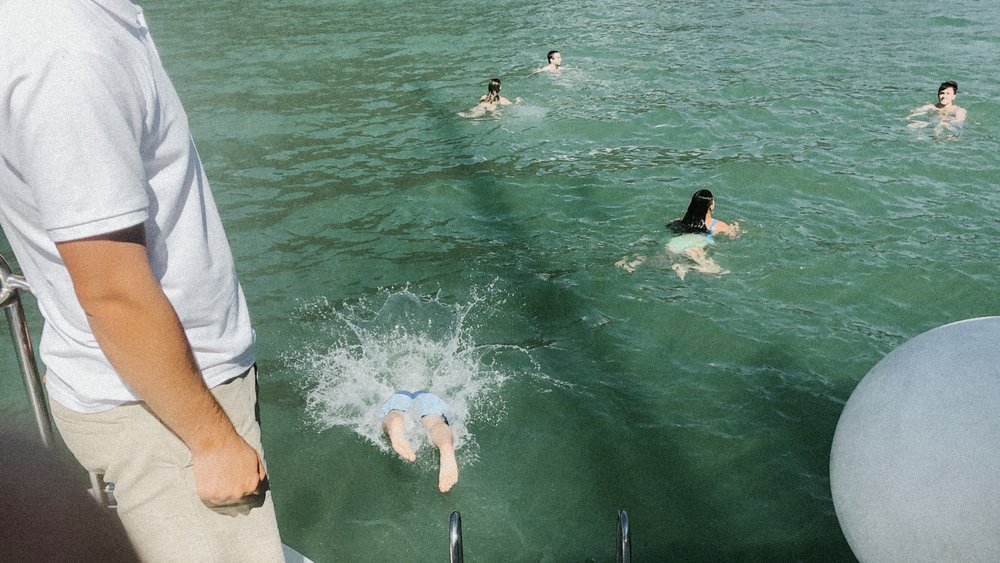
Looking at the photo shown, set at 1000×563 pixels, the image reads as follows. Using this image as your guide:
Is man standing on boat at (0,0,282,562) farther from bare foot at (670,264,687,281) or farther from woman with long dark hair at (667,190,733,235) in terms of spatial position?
woman with long dark hair at (667,190,733,235)

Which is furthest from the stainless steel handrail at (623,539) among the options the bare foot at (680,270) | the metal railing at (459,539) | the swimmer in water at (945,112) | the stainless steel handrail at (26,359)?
the swimmer in water at (945,112)

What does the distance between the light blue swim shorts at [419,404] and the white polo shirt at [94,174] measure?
11.7 feet

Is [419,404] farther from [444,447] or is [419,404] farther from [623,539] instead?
[623,539]

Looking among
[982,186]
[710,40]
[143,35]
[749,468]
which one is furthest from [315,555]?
[710,40]

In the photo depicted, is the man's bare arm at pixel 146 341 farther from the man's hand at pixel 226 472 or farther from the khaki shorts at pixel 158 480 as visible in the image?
the khaki shorts at pixel 158 480

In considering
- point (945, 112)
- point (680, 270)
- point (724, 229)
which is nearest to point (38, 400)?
point (680, 270)

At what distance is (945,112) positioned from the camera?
11930 millimetres

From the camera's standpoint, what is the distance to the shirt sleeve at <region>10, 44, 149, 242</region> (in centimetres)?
144

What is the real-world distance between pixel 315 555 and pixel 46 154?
3.76m

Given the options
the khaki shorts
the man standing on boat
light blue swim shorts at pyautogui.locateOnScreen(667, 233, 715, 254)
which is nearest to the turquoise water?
light blue swim shorts at pyautogui.locateOnScreen(667, 233, 715, 254)

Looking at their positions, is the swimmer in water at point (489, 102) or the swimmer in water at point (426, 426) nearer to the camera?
the swimmer in water at point (426, 426)

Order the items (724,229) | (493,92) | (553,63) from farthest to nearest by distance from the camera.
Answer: (553,63) → (493,92) → (724,229)

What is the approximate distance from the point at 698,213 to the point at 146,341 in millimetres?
7092

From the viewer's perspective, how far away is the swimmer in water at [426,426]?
5141 millimetres
